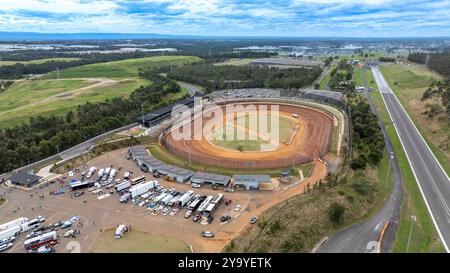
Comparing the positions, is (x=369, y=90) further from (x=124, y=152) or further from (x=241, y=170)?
(x=124, y=152)

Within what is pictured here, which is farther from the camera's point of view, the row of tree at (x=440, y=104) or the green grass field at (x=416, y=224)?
the row of tree at (x=440, y=104)

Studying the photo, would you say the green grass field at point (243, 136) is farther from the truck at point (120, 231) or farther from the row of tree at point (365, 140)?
the truck at point (120, 231)

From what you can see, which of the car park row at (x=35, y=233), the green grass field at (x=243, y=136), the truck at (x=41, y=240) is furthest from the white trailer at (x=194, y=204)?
the green grass field at (x=243, y=136)

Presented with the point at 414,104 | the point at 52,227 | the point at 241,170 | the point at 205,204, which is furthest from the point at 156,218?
the point at 414,104

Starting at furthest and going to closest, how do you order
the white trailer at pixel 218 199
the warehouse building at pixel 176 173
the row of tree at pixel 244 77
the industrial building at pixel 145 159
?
the row of tree at pixel 244 77 < the industrial building at pixel 145 159 < the warehouse building at pixel 176 173 < the white trailer at pixel 218 199

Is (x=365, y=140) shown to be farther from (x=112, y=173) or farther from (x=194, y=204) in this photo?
(x=112, y=173)

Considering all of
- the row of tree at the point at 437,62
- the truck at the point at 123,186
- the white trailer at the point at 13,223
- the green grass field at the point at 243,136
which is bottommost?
the white trailer at the point at 13,223

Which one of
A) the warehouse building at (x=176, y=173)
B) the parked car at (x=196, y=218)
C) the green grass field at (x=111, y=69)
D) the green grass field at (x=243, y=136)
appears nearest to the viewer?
the parked car at (x=196, y=218)
